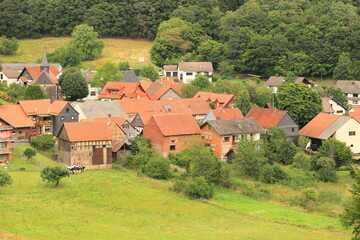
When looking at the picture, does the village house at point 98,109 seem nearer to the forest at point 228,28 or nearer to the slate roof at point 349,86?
the forest at point 228,28

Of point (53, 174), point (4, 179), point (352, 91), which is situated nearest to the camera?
point (4, 179)

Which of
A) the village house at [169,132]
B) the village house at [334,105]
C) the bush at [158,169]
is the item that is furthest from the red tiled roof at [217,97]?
the bush at [158,169]

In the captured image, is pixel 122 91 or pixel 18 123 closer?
pixel 18 123

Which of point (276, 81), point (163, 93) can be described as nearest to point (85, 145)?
point (163, 93)

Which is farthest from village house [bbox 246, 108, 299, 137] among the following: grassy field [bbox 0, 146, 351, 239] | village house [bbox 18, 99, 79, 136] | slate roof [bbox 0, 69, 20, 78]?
slate roof [bbox 0, 69, 20, 78]

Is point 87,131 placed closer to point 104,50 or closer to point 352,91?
point 352,91

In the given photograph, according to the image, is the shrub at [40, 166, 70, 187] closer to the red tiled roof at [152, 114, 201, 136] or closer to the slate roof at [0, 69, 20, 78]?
the red tiled roof at [152, 114, 201, 136]

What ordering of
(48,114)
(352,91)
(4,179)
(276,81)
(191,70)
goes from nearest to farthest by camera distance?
1. (4,179)
2. (48,114)
3. (352,91)
4. (276,81)
5. (191,70)
